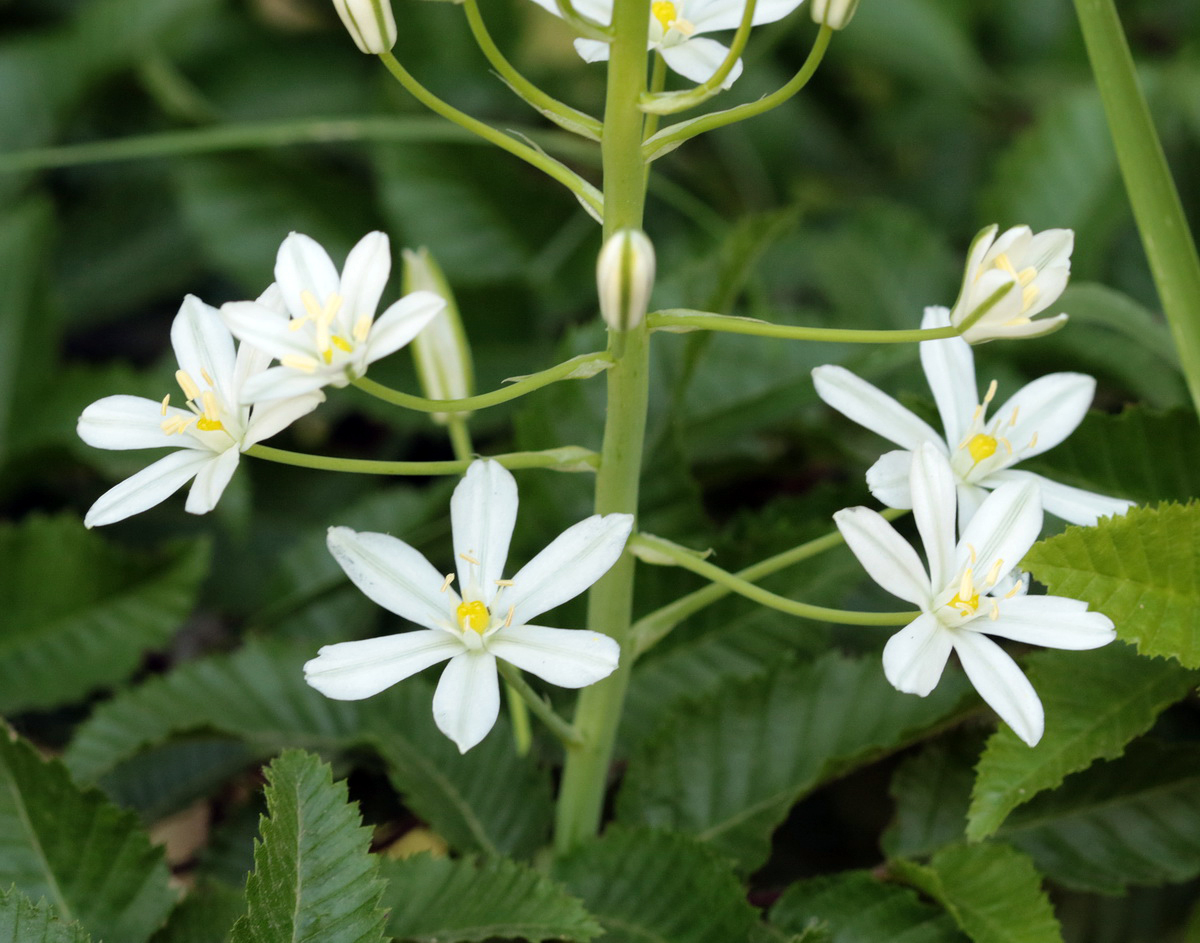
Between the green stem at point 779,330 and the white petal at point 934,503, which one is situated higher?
the green stem at point 779,330

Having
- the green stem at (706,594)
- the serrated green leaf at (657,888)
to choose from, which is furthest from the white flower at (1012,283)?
the serrated green leaf at (657,888)

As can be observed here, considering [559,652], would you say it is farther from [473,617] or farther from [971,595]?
[971,595]

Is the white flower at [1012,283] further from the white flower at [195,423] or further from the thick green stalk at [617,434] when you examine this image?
the white flower at [195,423]

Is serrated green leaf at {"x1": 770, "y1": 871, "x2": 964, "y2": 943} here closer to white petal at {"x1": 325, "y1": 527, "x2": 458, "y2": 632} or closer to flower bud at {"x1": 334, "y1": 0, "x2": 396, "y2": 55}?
white petal at {"x1": 325, "y1": 527, "x2": 458, "y2": 632}

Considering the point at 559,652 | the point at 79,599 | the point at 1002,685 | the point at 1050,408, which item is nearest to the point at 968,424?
the point at 1050,408

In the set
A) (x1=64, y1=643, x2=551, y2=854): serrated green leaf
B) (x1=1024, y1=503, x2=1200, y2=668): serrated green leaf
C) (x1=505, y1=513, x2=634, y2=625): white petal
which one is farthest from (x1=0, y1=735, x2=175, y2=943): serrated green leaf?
(x1=1024, y1=503, x2=1200, y2=668): serrated green leaf
